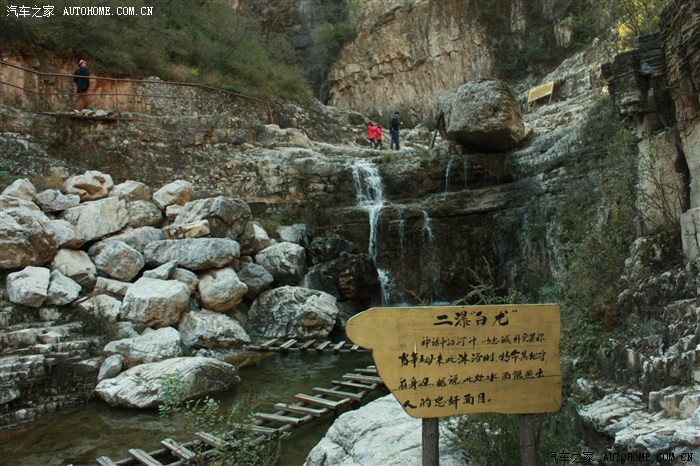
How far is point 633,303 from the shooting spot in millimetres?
4094

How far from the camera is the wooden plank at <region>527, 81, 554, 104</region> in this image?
17.1m

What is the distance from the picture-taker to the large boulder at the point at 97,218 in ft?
32.5

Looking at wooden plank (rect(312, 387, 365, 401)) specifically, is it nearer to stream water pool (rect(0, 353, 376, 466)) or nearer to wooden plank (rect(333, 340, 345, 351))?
stream water pool (rect(0, 353, 376, 466))

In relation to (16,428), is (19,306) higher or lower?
higher

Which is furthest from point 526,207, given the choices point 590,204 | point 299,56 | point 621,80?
point 299,56

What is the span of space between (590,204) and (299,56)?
2238cm

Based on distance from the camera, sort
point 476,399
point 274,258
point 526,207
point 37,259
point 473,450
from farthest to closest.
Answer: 1. point 274,258
2. point 526,207
3. point 37,259
4. point 473,450
5. point 476,399

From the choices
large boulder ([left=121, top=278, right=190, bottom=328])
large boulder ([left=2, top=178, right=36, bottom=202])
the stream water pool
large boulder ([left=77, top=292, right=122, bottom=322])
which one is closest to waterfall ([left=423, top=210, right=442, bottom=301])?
the stream water pool

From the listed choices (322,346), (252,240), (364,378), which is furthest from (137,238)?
(364,378)

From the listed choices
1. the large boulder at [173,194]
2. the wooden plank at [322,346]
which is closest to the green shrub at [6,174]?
the large boulder at [173,194]

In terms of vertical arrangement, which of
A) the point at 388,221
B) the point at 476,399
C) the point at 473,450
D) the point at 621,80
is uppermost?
the point at 621,80

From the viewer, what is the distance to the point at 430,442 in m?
2.65

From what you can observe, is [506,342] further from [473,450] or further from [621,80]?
[621,80]

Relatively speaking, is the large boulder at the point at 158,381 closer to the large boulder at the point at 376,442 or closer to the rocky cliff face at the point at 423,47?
the large boulder at the point at 376,442
